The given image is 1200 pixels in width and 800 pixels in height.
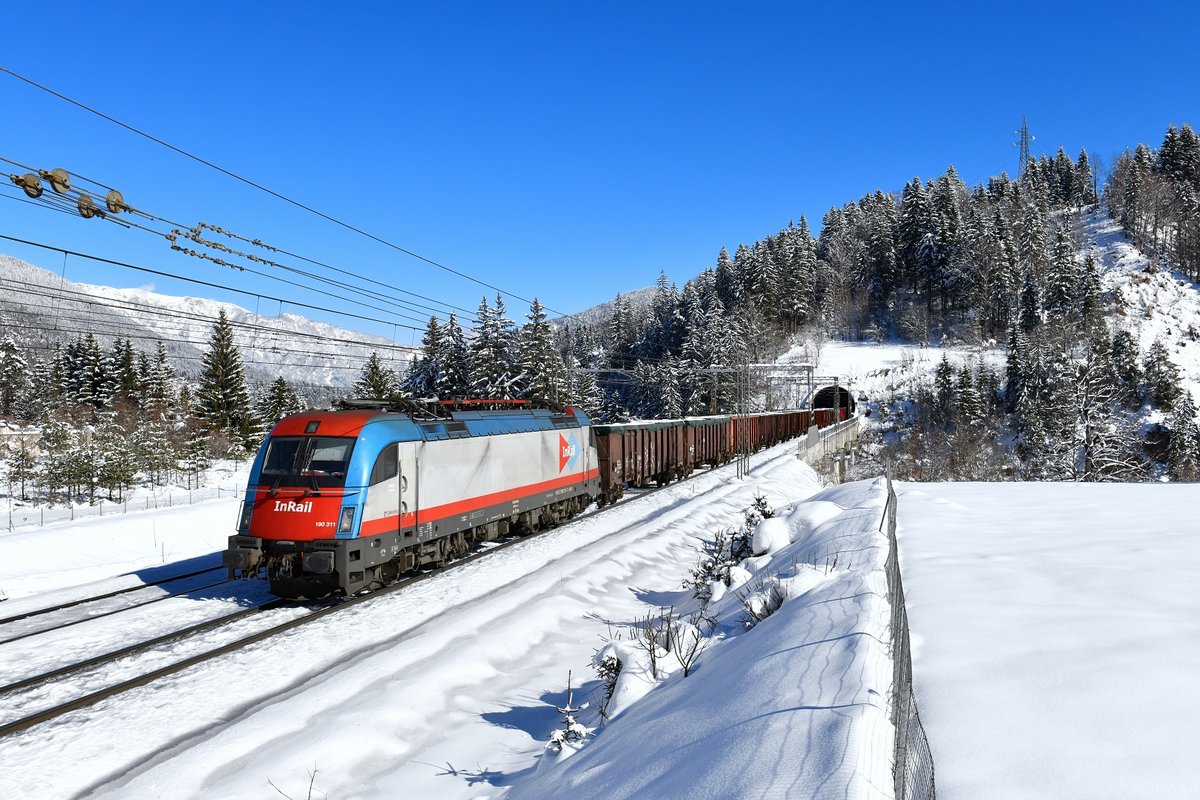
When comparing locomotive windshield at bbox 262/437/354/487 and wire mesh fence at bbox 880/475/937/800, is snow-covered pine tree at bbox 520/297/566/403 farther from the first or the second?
wire mesh fence at bbox 880/475/937/800

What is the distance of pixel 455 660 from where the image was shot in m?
9.29

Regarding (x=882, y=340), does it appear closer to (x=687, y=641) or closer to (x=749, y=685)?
(x=687, y=641)

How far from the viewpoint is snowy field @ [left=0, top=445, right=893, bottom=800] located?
13.8 feet

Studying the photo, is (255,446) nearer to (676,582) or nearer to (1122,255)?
(676,582)

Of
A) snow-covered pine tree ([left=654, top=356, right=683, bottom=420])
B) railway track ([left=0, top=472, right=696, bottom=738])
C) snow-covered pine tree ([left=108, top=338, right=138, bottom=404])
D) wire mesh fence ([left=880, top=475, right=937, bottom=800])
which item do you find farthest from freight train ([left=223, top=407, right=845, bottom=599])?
snow-covered pine tree ([left=654, top=356, right=683, bottom=420])

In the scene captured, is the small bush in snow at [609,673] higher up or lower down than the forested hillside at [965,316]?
lower down

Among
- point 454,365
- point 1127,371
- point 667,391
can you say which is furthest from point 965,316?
point 454,365

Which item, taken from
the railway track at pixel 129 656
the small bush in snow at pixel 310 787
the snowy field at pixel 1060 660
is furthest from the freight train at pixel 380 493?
the snowy field at pixel 1060 660

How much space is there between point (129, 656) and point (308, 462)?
3.89m

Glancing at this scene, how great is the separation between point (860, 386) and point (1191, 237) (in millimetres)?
61812

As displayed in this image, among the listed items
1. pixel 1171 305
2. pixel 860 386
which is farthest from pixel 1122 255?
pixel 860 386

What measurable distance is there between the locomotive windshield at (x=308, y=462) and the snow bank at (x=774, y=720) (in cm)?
749

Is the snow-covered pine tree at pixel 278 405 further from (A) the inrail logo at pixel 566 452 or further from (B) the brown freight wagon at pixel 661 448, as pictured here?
(A) the inrail logo at pixel 566 452

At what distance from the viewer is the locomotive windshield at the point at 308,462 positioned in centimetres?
1198
